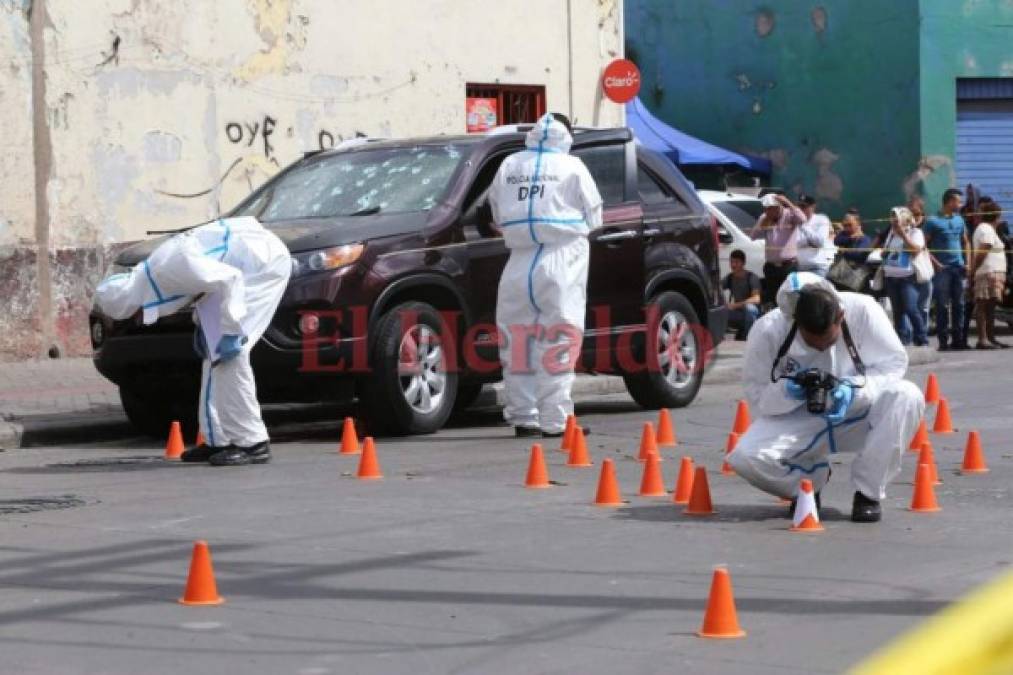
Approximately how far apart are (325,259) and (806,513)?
182 inches

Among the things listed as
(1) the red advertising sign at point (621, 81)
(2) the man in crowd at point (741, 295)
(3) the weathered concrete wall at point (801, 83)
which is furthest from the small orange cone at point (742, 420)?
(3) the weathered concrete wall at point (801, 83)

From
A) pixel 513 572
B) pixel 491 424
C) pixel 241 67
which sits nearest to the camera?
pixel 513 572

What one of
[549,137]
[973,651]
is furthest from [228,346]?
[973,651]

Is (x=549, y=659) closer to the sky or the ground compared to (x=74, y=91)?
closer to the ground

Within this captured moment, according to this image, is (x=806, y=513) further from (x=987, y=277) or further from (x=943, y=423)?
(x=987, y=277)

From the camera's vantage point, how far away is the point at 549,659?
5.70 meters

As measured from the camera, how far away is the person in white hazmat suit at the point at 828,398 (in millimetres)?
8320

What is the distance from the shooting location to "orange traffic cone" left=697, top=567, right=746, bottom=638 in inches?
231

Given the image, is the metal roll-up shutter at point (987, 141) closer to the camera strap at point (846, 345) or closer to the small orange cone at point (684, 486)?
the small orange cone at point (684, 486)

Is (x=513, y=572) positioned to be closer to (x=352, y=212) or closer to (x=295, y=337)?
(x=295, y=337)

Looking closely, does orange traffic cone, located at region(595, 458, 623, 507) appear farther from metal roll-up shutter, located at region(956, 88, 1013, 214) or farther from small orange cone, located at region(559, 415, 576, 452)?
metal roll-up shutter, located at region(956, 88, 1013, 214)

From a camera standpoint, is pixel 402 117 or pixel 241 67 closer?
pixel 241 67

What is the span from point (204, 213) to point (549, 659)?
45.9ft

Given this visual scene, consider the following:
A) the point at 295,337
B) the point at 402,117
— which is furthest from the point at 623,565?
the point at 402,117
